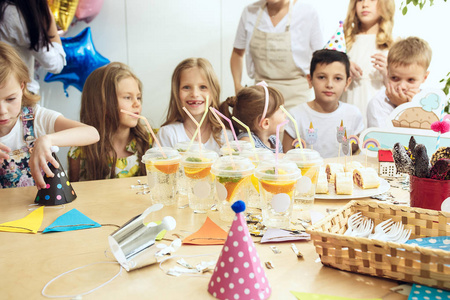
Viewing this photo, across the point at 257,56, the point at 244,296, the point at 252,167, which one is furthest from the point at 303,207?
the point at 257,56

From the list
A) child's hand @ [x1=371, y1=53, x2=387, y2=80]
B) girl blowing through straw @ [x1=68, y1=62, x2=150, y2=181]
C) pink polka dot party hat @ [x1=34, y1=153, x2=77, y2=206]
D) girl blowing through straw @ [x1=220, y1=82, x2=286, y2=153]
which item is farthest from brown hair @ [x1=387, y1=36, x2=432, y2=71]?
pink polka dot party hat @ [x1=34, y1=153, x2=77, y2=206]

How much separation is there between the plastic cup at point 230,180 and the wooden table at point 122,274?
5 cm

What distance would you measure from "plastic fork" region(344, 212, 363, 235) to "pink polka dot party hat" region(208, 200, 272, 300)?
31 cm

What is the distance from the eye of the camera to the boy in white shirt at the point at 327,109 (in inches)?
99.0

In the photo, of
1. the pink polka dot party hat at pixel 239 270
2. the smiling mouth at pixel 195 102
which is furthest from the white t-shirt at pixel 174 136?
the pink polka dot party hat at pixel 239 270

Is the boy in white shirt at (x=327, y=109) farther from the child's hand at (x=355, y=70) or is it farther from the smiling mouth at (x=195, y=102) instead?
the smiling mouth at (x=195, y=102)

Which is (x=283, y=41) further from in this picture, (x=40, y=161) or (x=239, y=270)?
(x=239, y=270)

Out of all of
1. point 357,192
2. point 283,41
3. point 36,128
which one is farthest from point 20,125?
point 283,41

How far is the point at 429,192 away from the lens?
3.56ft

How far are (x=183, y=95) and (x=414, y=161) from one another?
52.9 inches

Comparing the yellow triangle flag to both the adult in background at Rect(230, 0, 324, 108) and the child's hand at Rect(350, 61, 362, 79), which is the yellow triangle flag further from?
the child's hand at Rect(350, 61, 362, 79)

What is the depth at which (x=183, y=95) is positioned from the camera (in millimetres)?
2188

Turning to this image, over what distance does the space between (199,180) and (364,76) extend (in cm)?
207

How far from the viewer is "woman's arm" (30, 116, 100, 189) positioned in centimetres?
126
